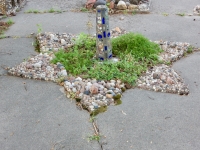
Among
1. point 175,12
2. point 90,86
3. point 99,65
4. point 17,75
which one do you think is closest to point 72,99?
point 90,86

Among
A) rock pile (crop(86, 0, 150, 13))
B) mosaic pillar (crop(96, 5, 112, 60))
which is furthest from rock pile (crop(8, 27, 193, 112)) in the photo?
rock pile (crop(86, 0, 150, 13))

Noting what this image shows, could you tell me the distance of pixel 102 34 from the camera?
3678mm

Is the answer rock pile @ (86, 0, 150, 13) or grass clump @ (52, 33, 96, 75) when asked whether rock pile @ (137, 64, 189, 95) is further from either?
rock pile @ (86, 0, 150, 13)

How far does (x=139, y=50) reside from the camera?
159 inches

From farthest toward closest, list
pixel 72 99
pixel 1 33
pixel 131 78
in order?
Answer: pixel 1 33 → pixel 131 78 → pixel 72 99

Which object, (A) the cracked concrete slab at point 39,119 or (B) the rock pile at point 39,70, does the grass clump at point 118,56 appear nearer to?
(B) the rock pile at point 39,70

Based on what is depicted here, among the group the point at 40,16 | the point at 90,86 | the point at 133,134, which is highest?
the point at 40,16

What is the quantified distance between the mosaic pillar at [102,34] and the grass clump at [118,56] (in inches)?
5.2

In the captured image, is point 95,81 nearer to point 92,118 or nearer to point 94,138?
point 92,118

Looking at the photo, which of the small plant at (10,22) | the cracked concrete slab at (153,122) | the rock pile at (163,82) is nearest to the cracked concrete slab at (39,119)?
the cracked concrete slab at (153,122)

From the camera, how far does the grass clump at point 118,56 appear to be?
353 centimetres

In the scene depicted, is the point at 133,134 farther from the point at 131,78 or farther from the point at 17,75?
the point at 17,75

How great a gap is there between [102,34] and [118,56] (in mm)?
491

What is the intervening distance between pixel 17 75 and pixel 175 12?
417 cm
